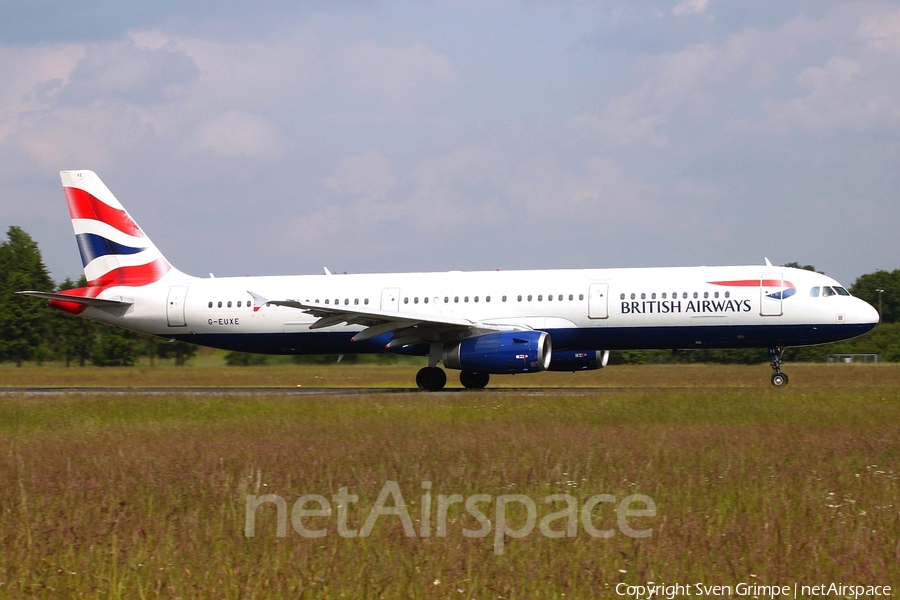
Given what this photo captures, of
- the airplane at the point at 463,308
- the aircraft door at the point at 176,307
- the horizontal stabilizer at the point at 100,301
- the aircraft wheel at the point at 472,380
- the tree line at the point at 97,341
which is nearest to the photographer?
the airplane at the point at 463,308

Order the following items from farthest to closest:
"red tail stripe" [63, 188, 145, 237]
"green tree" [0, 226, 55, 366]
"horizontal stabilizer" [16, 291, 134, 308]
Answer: "green tree" [0, 226, 55, 366] → "red tail stripe" [63, 188, 145, 237] → "horizontal stabilizer" [16, 291, 134, 308]

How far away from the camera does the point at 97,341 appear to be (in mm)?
53062

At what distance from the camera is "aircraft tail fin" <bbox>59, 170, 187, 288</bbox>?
29141 mm

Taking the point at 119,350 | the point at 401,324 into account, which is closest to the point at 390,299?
the point at 401,324

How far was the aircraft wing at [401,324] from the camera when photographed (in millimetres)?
23969

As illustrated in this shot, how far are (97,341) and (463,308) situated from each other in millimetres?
33073

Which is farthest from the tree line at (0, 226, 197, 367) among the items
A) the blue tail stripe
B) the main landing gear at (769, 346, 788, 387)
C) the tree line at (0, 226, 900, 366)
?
the main landing gear at (769, 346, 788, 387)

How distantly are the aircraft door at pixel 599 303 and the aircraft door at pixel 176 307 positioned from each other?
1139 centimetres

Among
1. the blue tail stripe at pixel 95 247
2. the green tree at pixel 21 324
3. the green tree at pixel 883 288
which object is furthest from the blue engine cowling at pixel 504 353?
the green tree at pixel 883 288

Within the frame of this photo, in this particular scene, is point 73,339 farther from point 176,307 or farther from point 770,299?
point 770,299

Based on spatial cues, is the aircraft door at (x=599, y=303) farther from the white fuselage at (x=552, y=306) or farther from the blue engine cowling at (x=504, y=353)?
the blue engine cowling at (x=504, y=353)

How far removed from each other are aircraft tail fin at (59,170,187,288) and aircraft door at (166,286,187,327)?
869 millimetres

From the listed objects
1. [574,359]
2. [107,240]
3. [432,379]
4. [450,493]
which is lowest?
[450,493]

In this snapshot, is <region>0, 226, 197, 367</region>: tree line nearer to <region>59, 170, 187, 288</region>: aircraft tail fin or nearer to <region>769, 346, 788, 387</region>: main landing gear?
<region>59, 170, 187, 288</region>: aircraft tail fin
